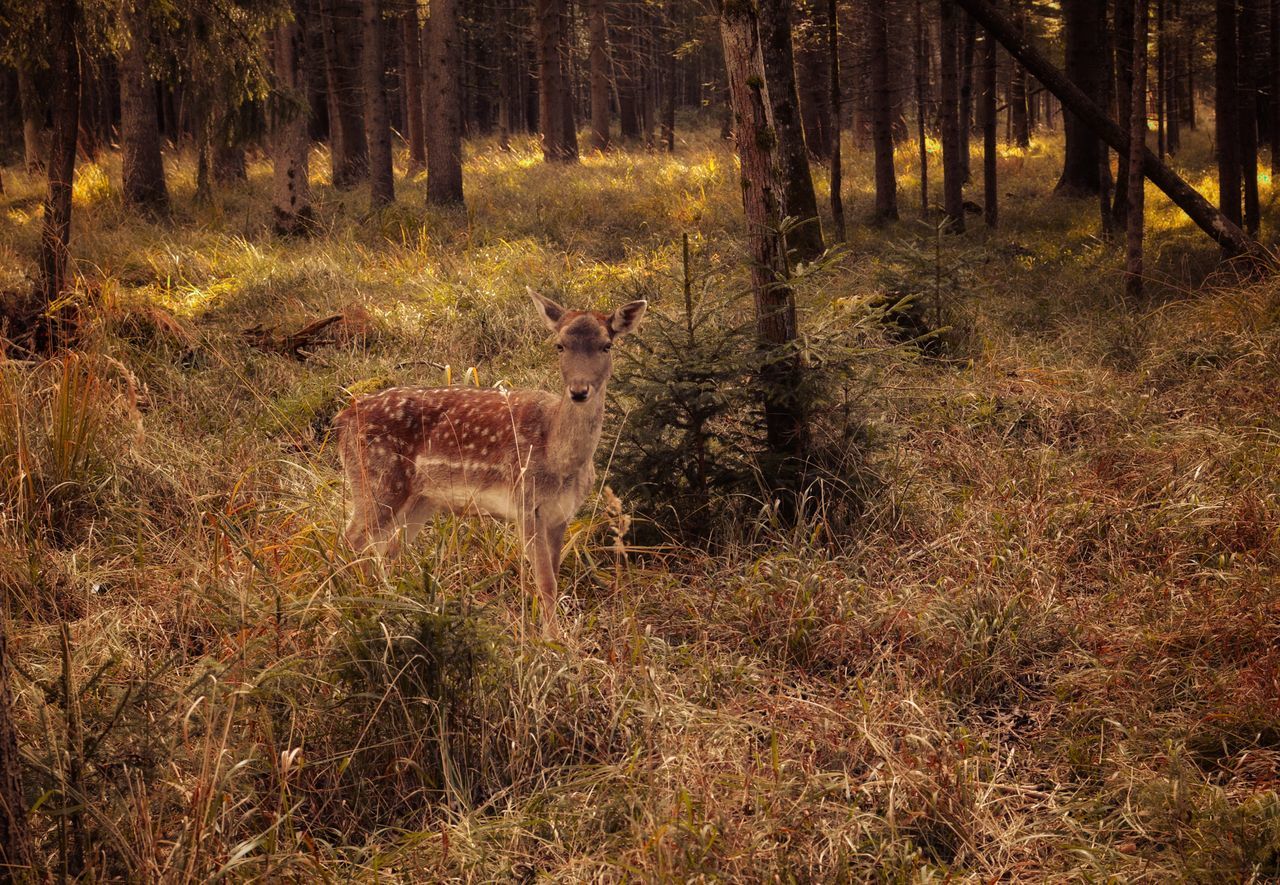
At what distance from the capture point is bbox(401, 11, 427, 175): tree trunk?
25.2 meters

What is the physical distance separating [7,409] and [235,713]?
3169 millimetres

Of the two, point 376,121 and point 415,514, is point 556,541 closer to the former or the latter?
point 415,514

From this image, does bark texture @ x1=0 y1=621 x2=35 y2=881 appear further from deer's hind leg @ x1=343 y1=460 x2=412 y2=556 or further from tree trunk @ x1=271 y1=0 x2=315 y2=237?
tree trunk @ x1=271 y1=0 x2=315 y2=237

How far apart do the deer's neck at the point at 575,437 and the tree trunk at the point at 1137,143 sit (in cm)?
Result: 775

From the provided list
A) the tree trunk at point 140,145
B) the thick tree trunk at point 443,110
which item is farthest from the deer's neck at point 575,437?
the tree trunk at point 140,145

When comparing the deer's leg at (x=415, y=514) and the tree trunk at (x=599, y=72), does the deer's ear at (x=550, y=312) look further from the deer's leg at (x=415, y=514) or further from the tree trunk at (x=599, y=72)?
the tree trunk at (x=599, y=72)

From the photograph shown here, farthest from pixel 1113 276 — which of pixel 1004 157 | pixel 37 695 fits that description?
pixel 1004 157

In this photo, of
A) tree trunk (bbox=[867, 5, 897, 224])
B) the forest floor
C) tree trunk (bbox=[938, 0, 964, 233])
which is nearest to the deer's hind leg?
the forest floor

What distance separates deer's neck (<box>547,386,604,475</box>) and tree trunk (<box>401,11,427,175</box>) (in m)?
20.2

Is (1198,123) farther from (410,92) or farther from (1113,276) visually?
(1113,276)

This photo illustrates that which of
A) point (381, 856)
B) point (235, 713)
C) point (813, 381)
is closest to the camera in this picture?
point (381, 856)

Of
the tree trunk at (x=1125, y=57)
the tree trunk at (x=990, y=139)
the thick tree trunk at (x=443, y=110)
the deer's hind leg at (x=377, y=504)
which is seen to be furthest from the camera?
the thick tree trunk at (x=443, y=110)

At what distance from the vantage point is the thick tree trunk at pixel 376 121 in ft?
55.8

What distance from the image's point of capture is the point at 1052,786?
3943mm
